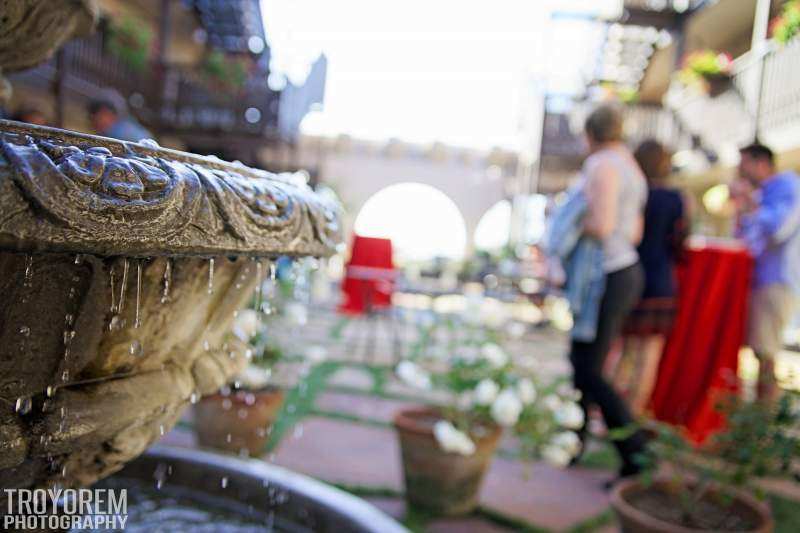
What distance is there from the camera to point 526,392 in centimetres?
246

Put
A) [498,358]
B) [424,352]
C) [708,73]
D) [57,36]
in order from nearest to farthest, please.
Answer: [57,36]
[498,358]
[424,352]
[708,73]

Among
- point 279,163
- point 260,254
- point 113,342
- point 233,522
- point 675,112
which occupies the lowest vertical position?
point 233,522

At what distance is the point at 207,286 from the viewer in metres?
1.09

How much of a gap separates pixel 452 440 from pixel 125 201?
1.72m

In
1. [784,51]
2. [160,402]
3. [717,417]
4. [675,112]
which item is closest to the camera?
[160,402]

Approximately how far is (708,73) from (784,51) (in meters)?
1.41

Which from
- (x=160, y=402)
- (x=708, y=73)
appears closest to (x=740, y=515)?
(x=160, y=402)

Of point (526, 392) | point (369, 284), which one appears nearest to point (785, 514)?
point (526, 392)

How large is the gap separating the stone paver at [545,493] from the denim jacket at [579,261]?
0.60m

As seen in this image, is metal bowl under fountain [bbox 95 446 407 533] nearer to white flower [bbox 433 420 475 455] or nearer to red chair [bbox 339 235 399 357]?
white flower [bbox 433 420 475 455]

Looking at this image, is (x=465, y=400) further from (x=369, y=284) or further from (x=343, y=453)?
(x=369, y=284)

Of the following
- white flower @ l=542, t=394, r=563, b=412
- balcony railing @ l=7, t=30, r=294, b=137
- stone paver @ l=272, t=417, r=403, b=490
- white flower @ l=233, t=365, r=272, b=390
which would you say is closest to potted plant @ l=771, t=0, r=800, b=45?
white flower @ l=542, t=394, r=563, b=412

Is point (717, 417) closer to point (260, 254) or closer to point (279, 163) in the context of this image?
point (260, 254)

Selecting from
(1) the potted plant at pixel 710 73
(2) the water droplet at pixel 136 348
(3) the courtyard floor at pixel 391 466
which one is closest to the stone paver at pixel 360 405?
(3) the courtyard floor at pixel 391 466
